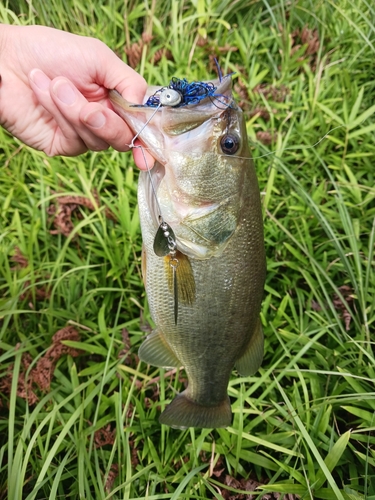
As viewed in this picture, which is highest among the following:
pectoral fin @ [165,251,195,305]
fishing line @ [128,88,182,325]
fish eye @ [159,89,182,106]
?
fish eye @ [159,89,182,106]

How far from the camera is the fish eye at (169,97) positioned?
118 centimetres

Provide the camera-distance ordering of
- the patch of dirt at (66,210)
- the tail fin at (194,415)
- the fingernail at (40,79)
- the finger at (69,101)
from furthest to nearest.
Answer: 1. the patch of dirt at (66,210)
2. the tail fin at (194,415)
3. the fingernail at (40,79)
4. the finger at (69,101)

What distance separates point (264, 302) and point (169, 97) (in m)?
1.36

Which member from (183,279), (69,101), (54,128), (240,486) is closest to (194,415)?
(240,486)

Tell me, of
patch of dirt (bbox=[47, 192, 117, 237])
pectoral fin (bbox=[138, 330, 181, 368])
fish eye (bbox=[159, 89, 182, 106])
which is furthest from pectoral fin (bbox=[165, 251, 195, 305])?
patch of dirt (bbox=[47, 192, 117, 237])

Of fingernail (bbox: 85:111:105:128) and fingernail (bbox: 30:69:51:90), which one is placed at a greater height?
fingernail (bbox: 30:69:51:90)

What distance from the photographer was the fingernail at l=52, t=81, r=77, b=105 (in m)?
1.29

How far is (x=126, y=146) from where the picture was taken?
1.38m

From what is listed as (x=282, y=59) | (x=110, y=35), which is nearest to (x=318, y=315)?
(x=282, y=59)

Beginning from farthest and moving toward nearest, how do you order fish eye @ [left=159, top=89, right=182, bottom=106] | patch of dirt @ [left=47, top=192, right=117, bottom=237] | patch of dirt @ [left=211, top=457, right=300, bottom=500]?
patch of dirt @ [left=47, top=192, right=117, bottom=237] < patch of dirt @ [left=211, top=457, right=300, bottom=500] < fish eye @ [left=159, top=89, right=182, bottom=106]

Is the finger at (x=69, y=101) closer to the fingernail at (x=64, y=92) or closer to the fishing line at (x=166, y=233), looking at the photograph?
the fingernail at (x=64, y=92)

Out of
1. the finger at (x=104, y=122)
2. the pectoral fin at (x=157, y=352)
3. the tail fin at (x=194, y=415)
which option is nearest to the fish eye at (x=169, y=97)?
the finger at (x=104, y=122)

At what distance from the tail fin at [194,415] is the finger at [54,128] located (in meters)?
1.17

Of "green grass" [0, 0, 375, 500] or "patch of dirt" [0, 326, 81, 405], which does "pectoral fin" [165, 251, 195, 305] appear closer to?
"green grass" [0, 0, 375, 500]
